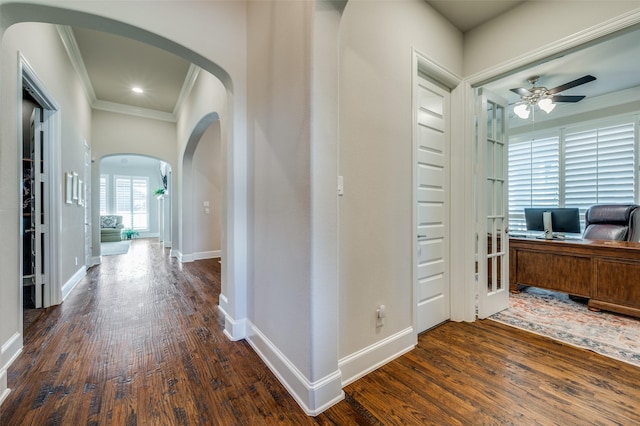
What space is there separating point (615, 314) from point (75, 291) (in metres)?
6.43

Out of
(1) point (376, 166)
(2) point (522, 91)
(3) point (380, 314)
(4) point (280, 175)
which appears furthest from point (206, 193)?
(2) point (522, 91)

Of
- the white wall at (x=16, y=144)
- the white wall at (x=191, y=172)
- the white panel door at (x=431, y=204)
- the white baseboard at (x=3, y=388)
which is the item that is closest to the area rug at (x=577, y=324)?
the white panel door at (x=431, y=204)

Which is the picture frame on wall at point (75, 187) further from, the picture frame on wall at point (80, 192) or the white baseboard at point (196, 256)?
the white baseboard at point (196, 256)

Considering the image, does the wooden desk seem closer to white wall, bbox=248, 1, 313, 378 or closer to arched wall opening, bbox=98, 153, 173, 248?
white wall, bbox=248, 1, 313, 378

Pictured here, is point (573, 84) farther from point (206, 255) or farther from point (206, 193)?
point (206, 255)

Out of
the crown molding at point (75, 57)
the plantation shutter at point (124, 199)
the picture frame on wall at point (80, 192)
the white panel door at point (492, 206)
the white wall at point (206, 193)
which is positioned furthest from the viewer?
the plantation shutter at point (124, 199)

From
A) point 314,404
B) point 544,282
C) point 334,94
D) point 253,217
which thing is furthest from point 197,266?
point 544,282

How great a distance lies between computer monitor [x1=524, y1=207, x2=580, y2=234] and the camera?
11.5ft

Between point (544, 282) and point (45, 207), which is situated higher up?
point (45, 207)

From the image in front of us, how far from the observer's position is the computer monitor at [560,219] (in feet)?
11.5

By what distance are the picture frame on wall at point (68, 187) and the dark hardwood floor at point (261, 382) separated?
1573mm

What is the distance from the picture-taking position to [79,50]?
371cm

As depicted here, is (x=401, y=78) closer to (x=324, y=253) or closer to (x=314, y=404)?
(x=324, y=253)

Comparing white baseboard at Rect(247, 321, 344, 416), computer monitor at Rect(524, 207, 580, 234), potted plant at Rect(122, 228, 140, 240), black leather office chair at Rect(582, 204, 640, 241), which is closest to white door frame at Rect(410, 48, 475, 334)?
white baseboard at Rect(247, 321, 344, 416)
